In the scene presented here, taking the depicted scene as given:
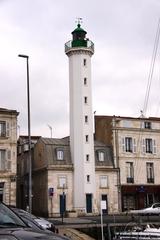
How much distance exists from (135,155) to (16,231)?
57.5 meters

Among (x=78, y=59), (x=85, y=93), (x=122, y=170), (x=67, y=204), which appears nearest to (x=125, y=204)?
(x=122, y=170)

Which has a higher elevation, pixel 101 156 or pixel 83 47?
pixel 83 47

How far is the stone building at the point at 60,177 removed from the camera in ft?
186

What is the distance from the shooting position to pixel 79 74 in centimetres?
5900

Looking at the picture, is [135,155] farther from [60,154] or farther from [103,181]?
[60,154]

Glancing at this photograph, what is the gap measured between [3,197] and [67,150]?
972cm

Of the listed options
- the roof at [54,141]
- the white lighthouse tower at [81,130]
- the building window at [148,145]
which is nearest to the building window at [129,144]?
the building window at [148,145]

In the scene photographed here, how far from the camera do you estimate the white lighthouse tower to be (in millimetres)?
57500

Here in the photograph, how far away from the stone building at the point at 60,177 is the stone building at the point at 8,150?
13.7ft

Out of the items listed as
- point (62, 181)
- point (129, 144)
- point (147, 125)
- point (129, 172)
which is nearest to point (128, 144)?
point (129, 144)

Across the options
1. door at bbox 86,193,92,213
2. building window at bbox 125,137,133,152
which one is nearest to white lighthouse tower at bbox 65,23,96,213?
door at bbox 86,193,92,213

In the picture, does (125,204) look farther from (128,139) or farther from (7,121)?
(7,121)

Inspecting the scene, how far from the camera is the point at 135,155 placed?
205 feet

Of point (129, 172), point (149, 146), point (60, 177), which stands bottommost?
point (60, 177)
